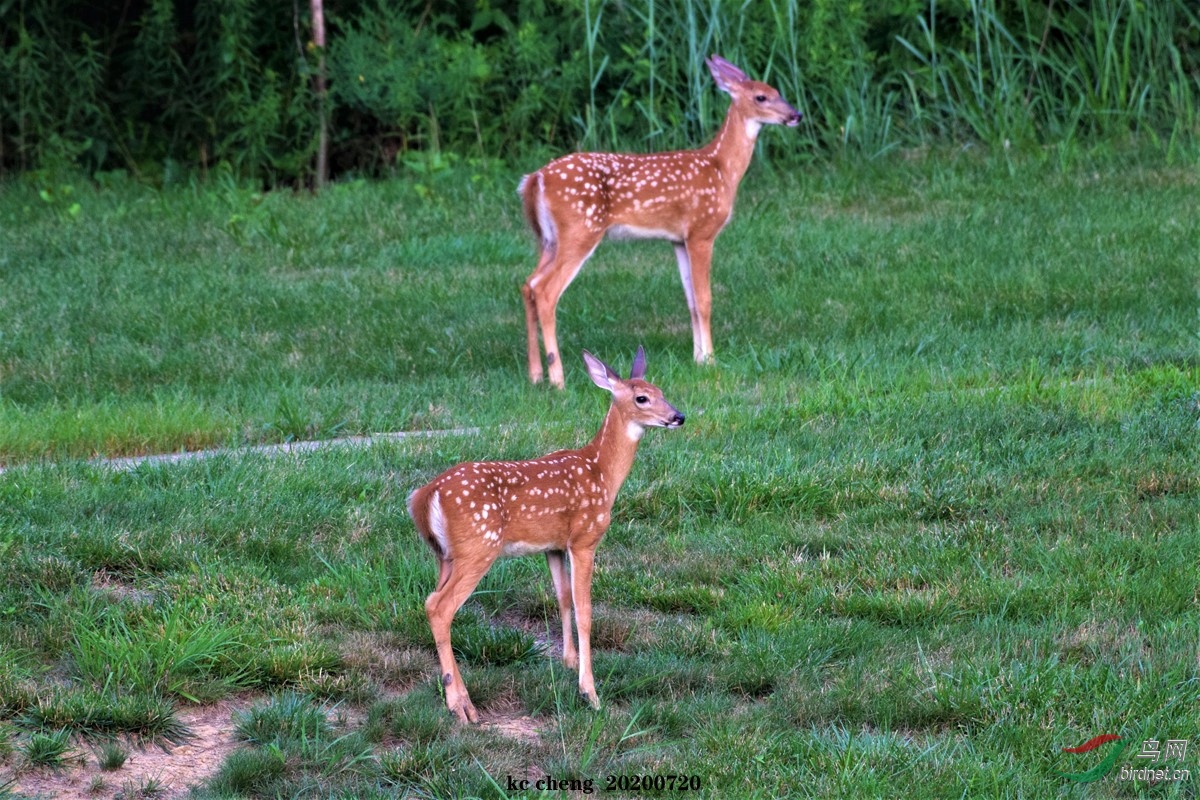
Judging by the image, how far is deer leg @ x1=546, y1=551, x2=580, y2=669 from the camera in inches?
220

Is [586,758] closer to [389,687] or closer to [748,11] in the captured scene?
[389,687]

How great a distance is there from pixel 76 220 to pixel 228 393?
199 inches

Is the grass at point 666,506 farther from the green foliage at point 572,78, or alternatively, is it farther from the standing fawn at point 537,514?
the green foliage at point 572,78

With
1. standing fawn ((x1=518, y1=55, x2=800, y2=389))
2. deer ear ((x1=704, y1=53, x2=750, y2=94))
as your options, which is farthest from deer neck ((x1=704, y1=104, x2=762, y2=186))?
deer ear ((x1=704, y1=53, x2=750, y2=94))

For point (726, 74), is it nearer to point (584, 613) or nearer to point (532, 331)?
point (532, 331)

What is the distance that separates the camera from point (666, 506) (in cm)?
710

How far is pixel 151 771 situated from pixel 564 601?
58.1 inches

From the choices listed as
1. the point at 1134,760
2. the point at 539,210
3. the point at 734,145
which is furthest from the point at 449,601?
the point at 734,145

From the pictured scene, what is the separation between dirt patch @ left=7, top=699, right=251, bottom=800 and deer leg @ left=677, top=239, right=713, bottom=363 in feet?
16.4

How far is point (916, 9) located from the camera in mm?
14625

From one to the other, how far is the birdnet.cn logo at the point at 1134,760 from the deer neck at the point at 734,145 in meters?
5.61

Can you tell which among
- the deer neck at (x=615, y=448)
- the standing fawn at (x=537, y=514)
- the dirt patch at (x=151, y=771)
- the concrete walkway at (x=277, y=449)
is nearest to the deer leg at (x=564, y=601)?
the standing fawn at (x=537, y=514)

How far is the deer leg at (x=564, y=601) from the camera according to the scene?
5.59m

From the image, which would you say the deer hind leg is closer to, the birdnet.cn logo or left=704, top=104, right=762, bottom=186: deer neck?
left=704, top=104, right=762, bottom=186: deer neck
